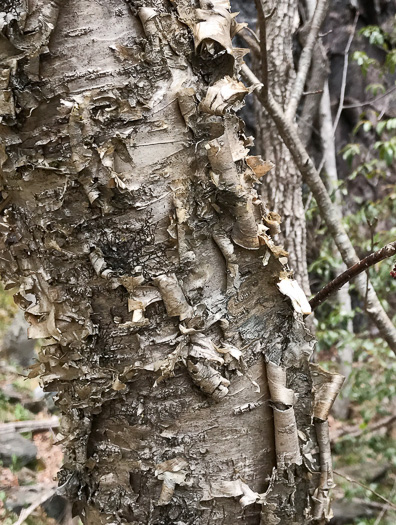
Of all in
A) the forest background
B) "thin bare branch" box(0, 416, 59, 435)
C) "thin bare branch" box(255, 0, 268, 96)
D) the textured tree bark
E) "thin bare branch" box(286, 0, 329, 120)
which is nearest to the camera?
"thin bare branch" box(255, 0, 268, 96)

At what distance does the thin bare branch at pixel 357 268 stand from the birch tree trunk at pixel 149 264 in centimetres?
13

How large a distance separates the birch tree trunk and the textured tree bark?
1.57 meters

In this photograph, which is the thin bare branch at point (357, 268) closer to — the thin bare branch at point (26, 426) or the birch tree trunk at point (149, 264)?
the birch tree trunk at point (149, 264)

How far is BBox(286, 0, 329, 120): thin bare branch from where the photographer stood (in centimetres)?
148

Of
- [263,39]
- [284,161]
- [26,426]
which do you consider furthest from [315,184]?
[26,426]

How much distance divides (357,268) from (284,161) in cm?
164

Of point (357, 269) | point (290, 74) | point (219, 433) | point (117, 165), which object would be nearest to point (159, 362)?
point (219, 433)

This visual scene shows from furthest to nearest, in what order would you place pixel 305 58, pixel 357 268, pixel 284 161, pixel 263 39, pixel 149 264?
pixel 284 161, pixel 305 58, pixel 263 39, pixel 357 268, pixel 149 264

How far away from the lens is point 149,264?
0.53m

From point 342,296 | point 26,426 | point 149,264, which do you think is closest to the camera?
point 149,264

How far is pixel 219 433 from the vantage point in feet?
1.87

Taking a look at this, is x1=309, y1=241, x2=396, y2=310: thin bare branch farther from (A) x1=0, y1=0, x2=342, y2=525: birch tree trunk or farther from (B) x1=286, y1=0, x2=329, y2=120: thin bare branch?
(B) x1=286, y1=0, x2=329, y2=120: thin bare branch

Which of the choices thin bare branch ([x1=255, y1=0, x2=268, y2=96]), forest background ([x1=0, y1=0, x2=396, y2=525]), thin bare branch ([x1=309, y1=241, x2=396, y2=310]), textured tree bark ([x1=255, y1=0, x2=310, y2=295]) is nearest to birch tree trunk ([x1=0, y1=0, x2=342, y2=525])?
thin bare branch ([x1=309, y1=241, x2=396, y2=310])

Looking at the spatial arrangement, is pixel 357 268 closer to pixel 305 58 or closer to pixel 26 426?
pixel 305 58
